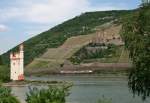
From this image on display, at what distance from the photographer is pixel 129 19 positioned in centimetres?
3183

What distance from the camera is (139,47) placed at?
30.0 meters

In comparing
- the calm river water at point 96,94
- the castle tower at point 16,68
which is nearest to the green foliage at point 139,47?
the calm river water at point 96,94

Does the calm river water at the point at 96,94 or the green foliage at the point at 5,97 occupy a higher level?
the green foliage at the point at 5,97

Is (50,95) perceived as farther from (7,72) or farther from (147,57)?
(7,72)

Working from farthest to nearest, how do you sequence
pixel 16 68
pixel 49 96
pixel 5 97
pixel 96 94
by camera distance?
pixel 16 68 → pixel 96 94 → pixel 5 97 → pixel 49 96

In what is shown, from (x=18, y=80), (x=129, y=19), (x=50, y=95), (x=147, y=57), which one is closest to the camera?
(x=50, y=95)

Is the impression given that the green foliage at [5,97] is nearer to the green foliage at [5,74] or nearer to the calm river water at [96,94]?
the calm river water at [96,94]

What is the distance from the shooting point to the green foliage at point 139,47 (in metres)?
29.9

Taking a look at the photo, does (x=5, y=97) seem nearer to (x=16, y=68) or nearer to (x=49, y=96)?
(x=49, y=96)

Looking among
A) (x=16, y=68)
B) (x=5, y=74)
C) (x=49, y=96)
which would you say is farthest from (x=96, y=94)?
(x=5, y=74)

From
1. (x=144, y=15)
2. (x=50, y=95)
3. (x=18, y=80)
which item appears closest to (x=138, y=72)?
(x=144, y=15)

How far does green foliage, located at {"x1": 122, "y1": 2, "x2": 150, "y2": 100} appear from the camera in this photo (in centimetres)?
2989

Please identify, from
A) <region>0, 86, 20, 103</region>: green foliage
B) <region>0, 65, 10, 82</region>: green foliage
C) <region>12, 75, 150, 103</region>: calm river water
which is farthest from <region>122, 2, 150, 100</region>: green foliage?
<region>0, 65, 10, 82</region>: green foliage

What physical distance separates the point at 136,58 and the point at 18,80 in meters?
122
